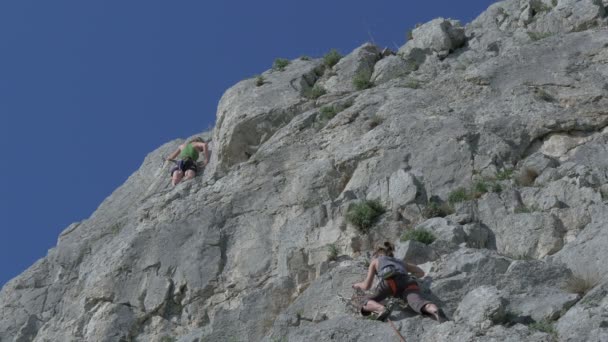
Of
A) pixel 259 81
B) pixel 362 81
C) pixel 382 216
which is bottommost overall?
pixel 382 216

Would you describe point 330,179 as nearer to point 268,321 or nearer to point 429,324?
point 268,321

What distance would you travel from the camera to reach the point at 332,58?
27.3 metres

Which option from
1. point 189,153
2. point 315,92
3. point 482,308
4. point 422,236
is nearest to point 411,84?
point 315,92

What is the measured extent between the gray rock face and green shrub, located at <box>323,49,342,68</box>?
0.31 meters

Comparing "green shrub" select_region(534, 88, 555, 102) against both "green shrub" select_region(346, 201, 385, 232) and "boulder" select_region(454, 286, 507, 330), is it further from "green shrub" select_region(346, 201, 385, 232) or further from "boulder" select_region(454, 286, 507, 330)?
"boulder" select_region(454, 286, 507, 330)

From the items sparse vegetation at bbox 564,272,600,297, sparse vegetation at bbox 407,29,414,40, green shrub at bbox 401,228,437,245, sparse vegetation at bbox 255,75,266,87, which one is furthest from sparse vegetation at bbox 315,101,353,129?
sparse vegetation at bbox 564,272,600,297

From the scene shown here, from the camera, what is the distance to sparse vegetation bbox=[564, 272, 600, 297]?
14742mm

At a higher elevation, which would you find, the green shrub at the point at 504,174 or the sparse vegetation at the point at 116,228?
the sparse vegetation at the point at 116,228

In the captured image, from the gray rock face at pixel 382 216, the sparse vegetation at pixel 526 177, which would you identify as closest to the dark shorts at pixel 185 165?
the gray rock face at pixel 382 216

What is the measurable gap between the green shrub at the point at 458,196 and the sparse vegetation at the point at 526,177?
3.22ft

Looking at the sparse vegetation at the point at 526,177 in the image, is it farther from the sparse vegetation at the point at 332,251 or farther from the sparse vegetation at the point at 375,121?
the sparse vegetation at the point at 375,121

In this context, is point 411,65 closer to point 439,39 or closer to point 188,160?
point 439,39

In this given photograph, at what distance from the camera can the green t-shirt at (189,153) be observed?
81.4 ft

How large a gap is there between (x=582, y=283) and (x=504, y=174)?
5003 millimetres
